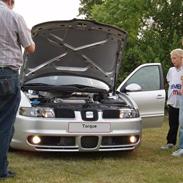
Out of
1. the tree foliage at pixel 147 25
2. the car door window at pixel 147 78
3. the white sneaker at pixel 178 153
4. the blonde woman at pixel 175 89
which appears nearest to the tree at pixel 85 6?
the tree foliage at pixel 147 25

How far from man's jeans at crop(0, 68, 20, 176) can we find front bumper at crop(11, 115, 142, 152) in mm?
1231

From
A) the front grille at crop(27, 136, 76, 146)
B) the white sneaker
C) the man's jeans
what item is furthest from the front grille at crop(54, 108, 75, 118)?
the white sneaker

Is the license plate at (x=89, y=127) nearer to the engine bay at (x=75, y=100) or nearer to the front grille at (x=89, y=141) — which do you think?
the front grille at (x=89, y=141)

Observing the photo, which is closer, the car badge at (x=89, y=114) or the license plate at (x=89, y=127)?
the license plate at (x=89, y=127)

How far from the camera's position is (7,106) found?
5.71 meters

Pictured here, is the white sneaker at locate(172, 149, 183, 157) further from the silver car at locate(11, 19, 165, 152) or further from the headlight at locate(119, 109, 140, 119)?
the headlight at locate(119, 109, 140, 119)

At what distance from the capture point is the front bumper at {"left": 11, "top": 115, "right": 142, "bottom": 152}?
23.2 ft

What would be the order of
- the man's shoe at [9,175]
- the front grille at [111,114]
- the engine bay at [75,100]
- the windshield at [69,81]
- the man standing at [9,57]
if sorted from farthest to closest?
the windshield at [69,81] < the engine bay at [75,100] < the front grille at [111,114] < the man's shoe at [9,175] < the man standing at [9,57]

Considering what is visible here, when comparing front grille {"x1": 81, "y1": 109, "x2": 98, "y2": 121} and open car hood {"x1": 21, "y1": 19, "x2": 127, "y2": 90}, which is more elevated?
open car hood {"x1": 21, "y1": 19, "x2": 127, "y2": 90}

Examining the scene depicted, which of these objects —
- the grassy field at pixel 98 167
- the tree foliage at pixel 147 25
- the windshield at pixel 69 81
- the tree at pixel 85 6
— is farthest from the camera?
the tree at pixel 85 6

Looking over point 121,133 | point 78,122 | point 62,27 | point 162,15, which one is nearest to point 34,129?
point 78,122

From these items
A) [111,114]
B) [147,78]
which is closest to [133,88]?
[147,78]

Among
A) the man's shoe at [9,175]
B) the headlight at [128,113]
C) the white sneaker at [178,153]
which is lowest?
the white sneaker at [178,153]

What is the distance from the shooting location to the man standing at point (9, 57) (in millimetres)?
5578
